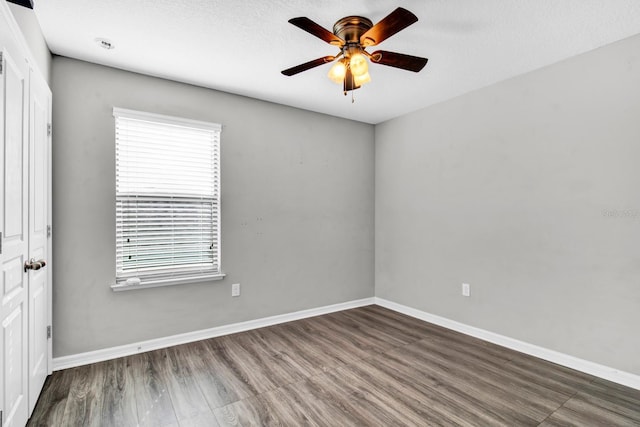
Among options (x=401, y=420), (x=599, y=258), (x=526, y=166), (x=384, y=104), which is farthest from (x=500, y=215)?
(x=401, y=420)

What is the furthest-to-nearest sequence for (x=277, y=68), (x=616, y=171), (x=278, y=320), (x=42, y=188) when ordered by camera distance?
(x=278, y=320)
(x=277, y=68)
(x=616, y=171)
(x=42, y=188)

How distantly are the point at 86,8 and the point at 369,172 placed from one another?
3.33m

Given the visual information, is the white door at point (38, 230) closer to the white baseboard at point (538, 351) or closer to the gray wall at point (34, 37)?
the gray wall at point (34, 37)

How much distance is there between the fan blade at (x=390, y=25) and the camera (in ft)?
5.34

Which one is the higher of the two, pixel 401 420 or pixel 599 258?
pixel 599 258

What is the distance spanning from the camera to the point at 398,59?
6.76 feet

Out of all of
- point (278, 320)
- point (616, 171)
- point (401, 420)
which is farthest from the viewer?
point (278, 320)

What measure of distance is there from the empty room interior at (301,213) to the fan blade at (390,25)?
2cm

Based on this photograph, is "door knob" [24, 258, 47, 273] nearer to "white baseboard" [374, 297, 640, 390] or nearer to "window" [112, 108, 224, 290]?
"window" [112, 108, 224, 290]

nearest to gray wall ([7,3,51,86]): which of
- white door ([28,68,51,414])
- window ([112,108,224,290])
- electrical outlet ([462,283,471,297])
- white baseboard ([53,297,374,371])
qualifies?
white door ([28,68,51,414])

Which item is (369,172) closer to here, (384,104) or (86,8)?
(384,104)

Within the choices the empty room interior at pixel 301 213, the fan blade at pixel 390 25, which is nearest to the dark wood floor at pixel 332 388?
the empty room interior at pixel 301 213

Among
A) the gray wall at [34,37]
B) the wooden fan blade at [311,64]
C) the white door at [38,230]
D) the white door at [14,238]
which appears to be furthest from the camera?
the wooden fan blade at [311,64]

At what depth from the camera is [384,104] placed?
12.2 ft
